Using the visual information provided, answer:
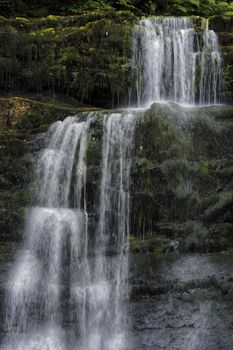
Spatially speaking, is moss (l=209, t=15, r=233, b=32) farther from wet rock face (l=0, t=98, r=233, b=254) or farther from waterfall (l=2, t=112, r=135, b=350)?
waterfall (l=2, t=112, r=135, b=350)

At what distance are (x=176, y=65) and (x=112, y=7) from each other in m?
7.17

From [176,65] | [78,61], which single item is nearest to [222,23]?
[176,65]

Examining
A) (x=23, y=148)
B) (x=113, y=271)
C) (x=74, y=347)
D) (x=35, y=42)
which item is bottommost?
(x=74, y=347)

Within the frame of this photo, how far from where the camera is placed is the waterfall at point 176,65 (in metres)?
14.6

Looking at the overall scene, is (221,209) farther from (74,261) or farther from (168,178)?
(74,261)

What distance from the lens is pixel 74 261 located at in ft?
33.7

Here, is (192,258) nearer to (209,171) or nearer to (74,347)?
(209,171)

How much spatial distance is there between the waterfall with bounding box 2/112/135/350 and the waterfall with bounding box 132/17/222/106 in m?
3.67

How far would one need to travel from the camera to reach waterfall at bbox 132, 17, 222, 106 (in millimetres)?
14625

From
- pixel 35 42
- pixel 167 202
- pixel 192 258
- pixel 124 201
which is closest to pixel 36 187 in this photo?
pixel 124 201

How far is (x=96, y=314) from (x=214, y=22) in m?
10.2

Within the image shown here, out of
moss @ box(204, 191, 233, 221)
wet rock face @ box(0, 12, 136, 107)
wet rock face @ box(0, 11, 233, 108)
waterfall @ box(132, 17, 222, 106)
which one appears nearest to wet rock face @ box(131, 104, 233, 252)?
moss @ box(204, 191, 233, 221)

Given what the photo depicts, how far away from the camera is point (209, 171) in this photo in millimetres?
10734

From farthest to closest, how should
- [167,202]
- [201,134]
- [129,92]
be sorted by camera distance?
[129,92]
[201,134]
[167,202]
